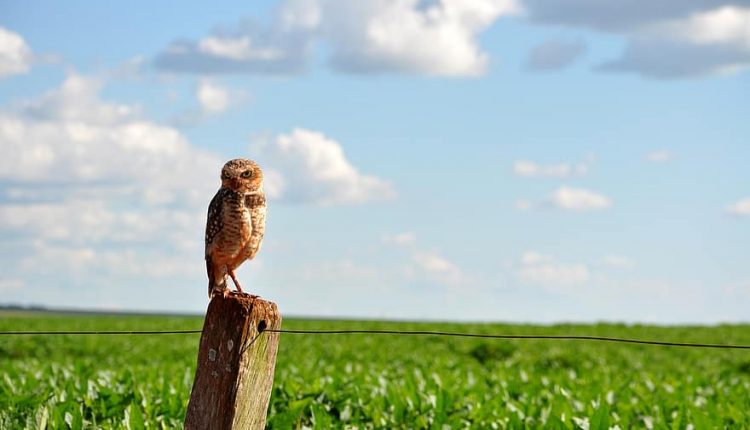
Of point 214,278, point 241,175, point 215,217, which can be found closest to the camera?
point 241,175

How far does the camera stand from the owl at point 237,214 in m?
4.73

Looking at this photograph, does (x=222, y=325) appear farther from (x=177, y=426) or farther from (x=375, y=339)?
(x=375, y=339)

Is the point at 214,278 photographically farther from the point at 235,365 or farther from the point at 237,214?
the point at 235,365

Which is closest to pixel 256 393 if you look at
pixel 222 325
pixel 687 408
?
pixel 222 325

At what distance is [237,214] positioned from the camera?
4773 millimetres

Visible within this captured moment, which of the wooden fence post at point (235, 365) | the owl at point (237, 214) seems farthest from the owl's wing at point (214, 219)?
the wooden fence post at point (235, 365)

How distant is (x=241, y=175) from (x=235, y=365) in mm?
1066

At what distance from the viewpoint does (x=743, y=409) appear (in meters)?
7.73

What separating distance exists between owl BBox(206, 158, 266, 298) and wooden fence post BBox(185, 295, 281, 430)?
1.47 ft

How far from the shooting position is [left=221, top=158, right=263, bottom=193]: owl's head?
4707 mm

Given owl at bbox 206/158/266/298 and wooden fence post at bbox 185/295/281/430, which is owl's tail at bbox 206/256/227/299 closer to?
owl at bbox 206/158/266/298

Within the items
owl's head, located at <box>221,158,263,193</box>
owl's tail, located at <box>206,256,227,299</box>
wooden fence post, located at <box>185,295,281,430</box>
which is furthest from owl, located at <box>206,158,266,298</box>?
wooden fence post, located at <box>185,295,281,430</box>

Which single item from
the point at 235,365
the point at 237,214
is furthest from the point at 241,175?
the point at 235,365

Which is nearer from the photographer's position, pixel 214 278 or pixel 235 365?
pixel 235 365
